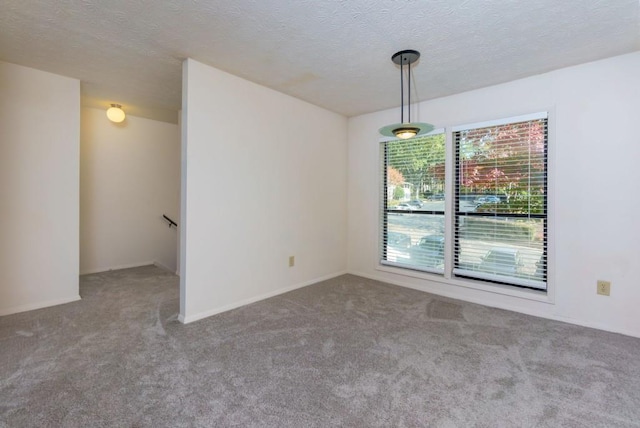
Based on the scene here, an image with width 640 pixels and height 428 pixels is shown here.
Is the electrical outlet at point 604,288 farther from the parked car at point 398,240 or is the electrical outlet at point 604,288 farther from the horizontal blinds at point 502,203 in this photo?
the parked car at point 398,240

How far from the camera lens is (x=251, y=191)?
3.31 meters

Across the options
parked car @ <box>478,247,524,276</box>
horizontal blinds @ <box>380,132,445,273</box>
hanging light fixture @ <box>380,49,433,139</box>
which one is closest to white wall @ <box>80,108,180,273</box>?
horizontal blinds @ <box>380,132,445,273</box>

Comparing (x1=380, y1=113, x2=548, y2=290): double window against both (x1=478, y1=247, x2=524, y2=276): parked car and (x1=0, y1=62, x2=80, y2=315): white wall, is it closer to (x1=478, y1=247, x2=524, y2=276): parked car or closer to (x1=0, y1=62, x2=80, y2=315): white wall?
(x1=478, y1=247, x2=524, y2=276): parked car

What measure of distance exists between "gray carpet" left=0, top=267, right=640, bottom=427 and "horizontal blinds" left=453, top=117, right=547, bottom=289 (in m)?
0.52

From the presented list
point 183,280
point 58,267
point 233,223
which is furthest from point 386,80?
point 58,267

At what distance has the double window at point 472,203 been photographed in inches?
120

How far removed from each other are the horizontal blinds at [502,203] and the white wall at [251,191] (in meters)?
1.70

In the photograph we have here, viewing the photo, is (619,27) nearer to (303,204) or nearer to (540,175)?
(540,175)

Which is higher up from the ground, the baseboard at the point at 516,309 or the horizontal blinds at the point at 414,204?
the horizontal blinds at the point at 414,204

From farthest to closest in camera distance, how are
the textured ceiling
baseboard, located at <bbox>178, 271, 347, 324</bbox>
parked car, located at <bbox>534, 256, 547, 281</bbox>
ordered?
parked car, located at <bbox>534, 256, 547, 281</bbox> < baseboard, located at <bbox>178, 271, 347, 324</bbox> < the textured ceiling

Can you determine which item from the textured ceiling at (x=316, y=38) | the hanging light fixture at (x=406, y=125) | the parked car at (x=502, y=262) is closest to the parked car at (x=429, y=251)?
the parked car at (x=502, y=262)

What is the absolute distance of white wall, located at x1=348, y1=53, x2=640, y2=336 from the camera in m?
2.56

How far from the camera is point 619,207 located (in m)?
2.59

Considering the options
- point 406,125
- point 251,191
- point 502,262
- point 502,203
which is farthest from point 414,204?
point 251,191
